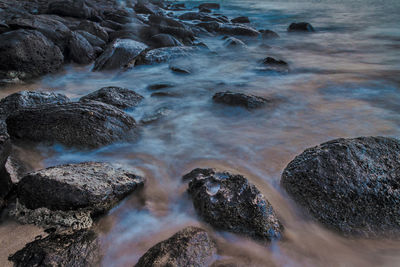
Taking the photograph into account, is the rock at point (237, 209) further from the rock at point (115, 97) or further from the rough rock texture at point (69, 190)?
the rock at point (115, 97)

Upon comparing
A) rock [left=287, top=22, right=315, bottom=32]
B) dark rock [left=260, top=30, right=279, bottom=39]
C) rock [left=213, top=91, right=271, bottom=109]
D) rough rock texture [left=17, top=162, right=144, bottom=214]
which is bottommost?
dark rock [left=260, top=30, right=279, bottom=39]

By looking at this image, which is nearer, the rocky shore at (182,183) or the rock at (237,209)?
the rocky shore at (182,183)

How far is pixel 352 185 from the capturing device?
7.37 feet

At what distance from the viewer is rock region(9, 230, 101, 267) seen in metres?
1.68

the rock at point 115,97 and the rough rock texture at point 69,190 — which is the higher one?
the rough rock texture at point 69,190

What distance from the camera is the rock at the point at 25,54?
5074 mm

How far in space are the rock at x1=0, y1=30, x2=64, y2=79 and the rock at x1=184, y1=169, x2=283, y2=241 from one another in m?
4.79

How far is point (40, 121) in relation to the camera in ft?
10.3

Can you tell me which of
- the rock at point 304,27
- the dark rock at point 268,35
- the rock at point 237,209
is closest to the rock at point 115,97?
the rock at point 237,209

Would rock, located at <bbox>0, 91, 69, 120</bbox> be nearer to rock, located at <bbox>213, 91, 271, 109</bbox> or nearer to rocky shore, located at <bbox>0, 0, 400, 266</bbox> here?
rocky shore, located at <bbox>0, 0, 400, 266</bbox>

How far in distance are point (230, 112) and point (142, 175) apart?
6.70 ft

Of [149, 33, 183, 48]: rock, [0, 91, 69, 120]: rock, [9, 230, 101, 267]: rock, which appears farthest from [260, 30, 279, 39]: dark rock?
[9, 230, 101, 267]: rock

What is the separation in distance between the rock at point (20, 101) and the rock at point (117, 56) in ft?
8.77

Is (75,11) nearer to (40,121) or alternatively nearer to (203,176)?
(40,121)
